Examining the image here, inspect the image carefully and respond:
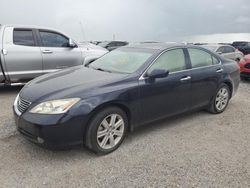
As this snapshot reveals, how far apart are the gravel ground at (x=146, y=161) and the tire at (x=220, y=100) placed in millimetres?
699

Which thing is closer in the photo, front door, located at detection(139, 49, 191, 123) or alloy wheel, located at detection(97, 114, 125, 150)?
alloy wheel, located at detection(97, 114, 125, 150)

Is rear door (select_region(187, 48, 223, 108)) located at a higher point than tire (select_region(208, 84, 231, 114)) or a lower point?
higher

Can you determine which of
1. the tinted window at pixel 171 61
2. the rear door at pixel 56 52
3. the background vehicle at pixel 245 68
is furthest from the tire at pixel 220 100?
the background vehicle at pixel 245 68

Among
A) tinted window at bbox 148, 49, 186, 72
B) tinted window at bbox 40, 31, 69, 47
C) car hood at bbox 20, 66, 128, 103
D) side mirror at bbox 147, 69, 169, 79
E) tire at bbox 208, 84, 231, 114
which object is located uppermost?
tinted window at bbox 40, 31, 69, 47

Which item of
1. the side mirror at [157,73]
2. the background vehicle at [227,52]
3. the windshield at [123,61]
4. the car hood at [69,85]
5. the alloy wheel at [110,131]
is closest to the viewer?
the car hood at [69,85]

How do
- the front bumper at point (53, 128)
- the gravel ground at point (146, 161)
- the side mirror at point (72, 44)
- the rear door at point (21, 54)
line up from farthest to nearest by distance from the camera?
1. the side mirror at point (72, 44)
2. the rear door at point (21, 54)
3. the front bumper at point (53, 128)
4. the gravel ground at point (146, 161)

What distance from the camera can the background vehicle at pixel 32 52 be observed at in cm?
619

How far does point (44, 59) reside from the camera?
6.64 metres

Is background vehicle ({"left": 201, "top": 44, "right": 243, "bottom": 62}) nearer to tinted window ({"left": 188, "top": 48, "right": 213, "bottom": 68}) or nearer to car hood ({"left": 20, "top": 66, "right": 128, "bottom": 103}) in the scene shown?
tinted window ({"left": 188, "top": 48, "right": 213, "bottom": 68})

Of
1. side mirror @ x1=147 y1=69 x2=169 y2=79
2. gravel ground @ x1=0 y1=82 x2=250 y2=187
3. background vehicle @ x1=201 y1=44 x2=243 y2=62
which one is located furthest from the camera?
background vehicle @ x1=201 y1=44 x2=243 y2=62

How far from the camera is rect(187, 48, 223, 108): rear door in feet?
14.9

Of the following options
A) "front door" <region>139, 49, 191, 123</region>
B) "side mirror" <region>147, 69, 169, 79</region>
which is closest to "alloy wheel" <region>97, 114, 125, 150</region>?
"front door" <region>139, 49, 191, 123</region>

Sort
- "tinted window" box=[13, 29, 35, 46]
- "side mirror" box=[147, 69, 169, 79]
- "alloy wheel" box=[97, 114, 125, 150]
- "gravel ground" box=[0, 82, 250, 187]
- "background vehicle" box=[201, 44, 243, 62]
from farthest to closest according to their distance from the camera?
"background vehicle" box=[201, 44, 243, 62]
"tinted window" box=[13, 29, 35, 46]
"side mirror" box=[147, 69, 169, 79]
"alloy wheel" box=[97, 114, 125, 150]
"gravel ground" box=[0, 82, 250, 187]

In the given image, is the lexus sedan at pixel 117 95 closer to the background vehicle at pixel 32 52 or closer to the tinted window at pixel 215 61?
the tinted window at pixel 215 61
